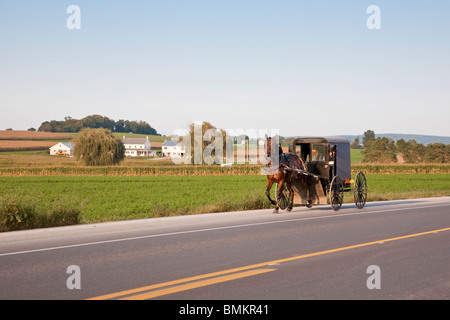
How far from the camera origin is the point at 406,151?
122 meters

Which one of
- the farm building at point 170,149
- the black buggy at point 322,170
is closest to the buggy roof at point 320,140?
the black buggy at point 322,170

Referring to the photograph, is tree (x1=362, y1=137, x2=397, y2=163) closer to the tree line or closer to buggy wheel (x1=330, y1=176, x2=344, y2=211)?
the tree line

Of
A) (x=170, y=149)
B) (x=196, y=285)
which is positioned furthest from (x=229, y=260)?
(x=170, y=149)

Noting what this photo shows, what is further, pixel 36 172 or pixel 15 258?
pixel 36 172

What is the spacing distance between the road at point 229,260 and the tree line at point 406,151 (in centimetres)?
9587

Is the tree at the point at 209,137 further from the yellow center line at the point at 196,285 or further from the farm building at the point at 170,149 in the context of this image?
the yellow center line at the point at 196,285

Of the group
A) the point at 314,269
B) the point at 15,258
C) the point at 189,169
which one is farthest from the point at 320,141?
the point at 189,169

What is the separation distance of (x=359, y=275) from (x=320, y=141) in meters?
10.7

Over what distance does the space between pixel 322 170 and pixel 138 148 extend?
151m

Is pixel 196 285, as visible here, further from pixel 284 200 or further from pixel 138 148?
pixel 138 148

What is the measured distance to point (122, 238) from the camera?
459 inches

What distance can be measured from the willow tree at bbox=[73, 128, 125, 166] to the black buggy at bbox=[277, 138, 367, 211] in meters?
72.6

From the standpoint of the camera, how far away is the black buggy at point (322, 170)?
59.7 ft
